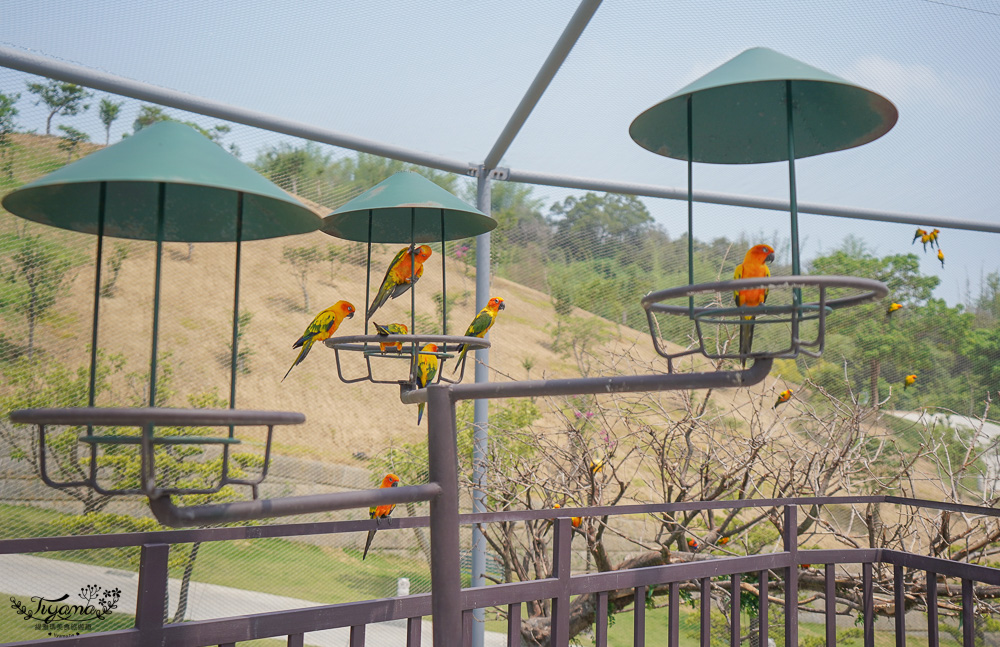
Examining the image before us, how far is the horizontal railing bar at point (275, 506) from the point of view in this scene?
0.70 m

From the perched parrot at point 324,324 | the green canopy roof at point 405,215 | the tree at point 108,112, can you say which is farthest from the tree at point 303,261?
the green canopy roof at point 405,215

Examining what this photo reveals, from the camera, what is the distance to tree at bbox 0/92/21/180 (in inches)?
87.6

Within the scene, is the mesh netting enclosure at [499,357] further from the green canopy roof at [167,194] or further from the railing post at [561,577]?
the green canopy roof at [167,194]

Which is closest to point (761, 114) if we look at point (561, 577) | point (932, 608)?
point (561, 577)

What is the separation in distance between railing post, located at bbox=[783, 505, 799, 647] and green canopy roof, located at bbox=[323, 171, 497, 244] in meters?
1.16

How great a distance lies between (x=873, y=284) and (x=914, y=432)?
373 centimetres

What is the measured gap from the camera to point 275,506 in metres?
0.76

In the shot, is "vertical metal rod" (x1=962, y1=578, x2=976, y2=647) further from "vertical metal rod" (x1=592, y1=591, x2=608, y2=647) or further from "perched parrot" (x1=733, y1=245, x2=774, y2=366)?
A: "perched parrot" (x1=733, y1=245, x2=774, y2=366)

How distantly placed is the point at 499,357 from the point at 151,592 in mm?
2415

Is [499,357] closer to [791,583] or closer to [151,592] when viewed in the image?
[791,583]

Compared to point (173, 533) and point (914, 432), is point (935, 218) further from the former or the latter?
point (173, 533)

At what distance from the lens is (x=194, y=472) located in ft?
9.54

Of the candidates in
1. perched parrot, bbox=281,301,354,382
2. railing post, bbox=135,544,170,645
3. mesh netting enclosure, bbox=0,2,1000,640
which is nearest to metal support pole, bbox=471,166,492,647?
mesh netting enclosure, bbox=0,2,1000,640

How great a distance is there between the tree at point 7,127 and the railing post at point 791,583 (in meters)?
2.63
